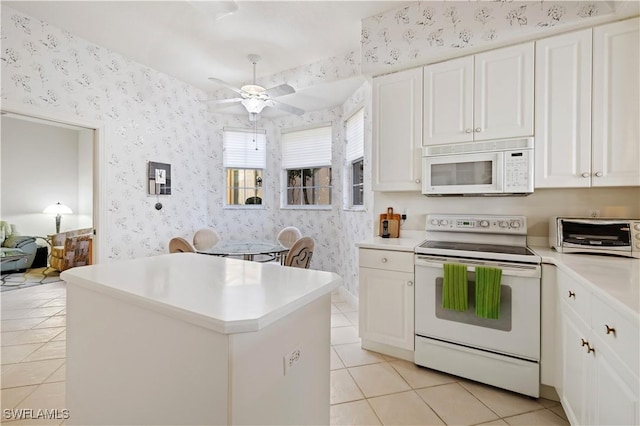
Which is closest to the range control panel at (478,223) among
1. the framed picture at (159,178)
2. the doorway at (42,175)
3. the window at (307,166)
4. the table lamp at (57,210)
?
the window at (307,166)

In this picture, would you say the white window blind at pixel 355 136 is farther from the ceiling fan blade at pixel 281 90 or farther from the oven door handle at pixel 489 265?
the oven door handle at pixel 489 265

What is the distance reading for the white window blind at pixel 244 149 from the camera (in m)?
4.89

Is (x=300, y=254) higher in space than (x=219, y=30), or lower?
lower

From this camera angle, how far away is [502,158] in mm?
2248

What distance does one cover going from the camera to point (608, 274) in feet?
4.77

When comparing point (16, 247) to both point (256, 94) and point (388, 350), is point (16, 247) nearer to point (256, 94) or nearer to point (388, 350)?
point (256, 94)

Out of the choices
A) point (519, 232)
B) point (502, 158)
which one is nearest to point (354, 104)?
point (502, 158)

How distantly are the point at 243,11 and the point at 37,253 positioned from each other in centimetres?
603

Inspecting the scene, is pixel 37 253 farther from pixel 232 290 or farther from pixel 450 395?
pixel 450 395

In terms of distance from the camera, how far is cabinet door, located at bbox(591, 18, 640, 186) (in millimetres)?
1983

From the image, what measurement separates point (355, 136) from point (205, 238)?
2.51 metres

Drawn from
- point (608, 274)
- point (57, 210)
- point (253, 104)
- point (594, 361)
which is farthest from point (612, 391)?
point (57, 210)

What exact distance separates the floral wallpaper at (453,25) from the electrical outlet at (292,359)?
253cm

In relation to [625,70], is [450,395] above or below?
below
